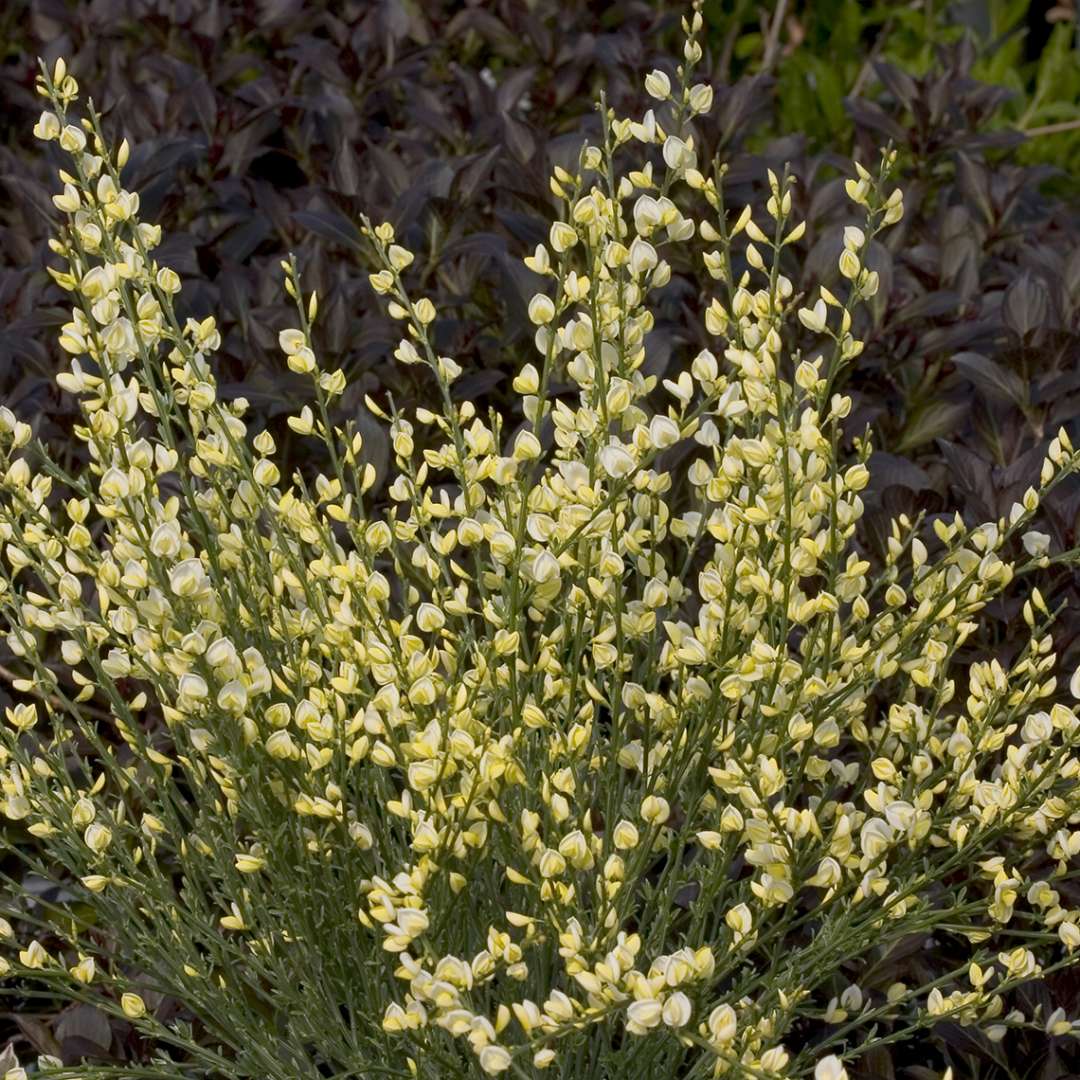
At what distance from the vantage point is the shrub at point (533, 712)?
1587 millimetres

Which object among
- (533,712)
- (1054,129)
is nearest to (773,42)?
(1054,129)

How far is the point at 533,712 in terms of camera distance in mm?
1646

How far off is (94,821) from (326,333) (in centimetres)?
115

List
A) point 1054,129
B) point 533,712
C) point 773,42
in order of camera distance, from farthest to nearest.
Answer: point 773,42 → point 1054,129 → point 533,712

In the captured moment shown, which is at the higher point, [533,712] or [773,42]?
[533,712]

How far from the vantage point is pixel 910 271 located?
315 centimetres

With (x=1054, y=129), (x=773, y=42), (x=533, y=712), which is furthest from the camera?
(x=773, y=42)

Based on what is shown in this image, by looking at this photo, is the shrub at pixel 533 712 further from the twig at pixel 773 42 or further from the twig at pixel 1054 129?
the twig at pixel 773 42

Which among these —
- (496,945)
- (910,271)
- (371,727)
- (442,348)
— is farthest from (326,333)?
(496,945)

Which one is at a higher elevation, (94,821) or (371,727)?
(371,727)

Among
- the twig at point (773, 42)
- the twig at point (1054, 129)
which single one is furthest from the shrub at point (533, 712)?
the twig at point (773, 42)

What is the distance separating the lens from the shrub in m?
1.59

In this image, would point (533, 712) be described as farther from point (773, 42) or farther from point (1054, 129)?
point (773, 42)

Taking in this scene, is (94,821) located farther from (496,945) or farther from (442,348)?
(442,348)
